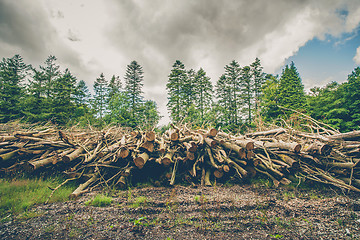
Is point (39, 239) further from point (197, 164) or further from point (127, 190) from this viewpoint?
point (197, 164)

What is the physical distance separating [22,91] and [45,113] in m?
6.20

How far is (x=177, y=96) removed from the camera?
26.5 meters

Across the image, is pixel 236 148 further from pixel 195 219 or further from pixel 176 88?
pixel 176 88

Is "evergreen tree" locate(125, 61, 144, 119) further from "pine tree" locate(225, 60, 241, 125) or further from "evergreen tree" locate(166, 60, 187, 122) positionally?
"pine tree" locate(225, 60, 241, 125)

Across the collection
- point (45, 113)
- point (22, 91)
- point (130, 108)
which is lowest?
point (45, 113)

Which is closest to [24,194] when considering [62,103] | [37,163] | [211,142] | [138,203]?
[37,163]

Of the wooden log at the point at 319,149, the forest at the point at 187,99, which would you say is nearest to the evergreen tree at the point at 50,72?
the forest at the point at 187,99

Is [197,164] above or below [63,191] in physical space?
above

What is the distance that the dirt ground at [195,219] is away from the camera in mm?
2490

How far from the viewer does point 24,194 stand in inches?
160

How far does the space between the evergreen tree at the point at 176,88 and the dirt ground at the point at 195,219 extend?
73.1 ft

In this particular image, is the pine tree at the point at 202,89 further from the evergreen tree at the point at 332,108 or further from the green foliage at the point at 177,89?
the evergreen tree at the point at 332,108

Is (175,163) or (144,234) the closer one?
(144,234)

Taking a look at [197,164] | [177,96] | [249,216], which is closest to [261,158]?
[197,164]
